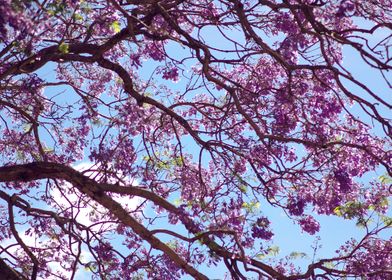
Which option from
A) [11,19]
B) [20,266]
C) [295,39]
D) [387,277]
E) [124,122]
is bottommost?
[11,19]

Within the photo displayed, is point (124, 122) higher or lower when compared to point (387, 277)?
higher

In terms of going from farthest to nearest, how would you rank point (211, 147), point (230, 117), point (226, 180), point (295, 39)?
1. point (230, 117)
2. point (226, 180)
3. point (211, 147)
4. point (295, 39)

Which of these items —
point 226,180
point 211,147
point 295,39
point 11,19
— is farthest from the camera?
point 226,180

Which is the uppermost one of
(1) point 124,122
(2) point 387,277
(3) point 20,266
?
(1) point 124,122

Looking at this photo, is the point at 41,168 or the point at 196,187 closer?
the point at 41,168

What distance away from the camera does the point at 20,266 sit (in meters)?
7.98

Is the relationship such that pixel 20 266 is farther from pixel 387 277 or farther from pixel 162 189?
pixel 387 277

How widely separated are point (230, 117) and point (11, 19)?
5.05 meters

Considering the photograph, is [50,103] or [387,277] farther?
[50,103]

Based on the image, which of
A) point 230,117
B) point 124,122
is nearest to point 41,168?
point 124,122

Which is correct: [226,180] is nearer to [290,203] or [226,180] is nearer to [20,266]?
[290,203]

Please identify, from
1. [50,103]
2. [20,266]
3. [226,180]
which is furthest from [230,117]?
[20,266]

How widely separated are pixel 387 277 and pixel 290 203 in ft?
4.29

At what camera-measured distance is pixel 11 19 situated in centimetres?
354
